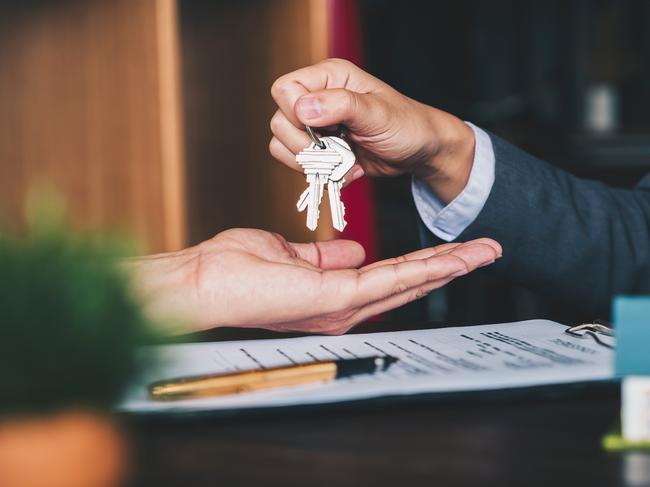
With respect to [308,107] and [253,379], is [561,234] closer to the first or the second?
[308,107]

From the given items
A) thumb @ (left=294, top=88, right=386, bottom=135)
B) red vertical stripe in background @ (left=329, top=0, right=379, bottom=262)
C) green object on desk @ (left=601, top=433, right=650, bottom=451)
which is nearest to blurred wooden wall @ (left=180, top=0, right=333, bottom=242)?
red vertical stripe in background @ (left=329, top=0, right=379, bottom=262)

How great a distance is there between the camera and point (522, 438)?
1.60 ft

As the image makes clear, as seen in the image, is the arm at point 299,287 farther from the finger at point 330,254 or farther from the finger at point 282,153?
the finger at point 282,153

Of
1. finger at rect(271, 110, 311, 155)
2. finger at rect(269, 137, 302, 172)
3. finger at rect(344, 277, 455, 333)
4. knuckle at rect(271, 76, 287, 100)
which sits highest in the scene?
knuckle at rect(271, 76, 287, 100)

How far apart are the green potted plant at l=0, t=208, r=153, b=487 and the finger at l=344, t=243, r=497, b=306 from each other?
410 millimetres

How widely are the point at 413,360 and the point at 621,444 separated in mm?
199

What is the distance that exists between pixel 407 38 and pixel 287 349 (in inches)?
121

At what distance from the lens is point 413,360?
2.07 feet

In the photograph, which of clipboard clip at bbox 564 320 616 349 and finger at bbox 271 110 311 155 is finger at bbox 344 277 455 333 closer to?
clipboard clip at bbox 564 320 616 349

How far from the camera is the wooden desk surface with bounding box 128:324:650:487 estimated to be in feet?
1.39

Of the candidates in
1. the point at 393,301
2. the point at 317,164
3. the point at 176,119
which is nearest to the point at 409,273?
the point at 393,301

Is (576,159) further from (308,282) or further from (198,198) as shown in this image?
(308,282)

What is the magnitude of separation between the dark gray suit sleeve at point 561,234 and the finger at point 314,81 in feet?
0.77

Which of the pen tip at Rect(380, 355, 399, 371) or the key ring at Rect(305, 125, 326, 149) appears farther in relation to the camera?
the key ring at Rect(305, 125, 326, 149)
